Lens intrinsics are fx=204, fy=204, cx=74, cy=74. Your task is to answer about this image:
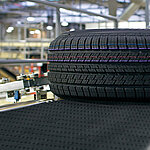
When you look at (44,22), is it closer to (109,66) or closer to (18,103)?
(18,103)

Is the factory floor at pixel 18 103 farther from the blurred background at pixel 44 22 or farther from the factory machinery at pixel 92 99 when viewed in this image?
the factory machinery at pixel 92 99

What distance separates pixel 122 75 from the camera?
816mm

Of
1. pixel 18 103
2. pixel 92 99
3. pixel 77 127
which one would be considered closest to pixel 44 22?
pixel 18 103

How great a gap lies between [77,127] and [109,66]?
304 millimetres

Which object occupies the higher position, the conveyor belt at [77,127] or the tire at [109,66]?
the tire at [109,66]

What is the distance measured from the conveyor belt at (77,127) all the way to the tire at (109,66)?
59mm

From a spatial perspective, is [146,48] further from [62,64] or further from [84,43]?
[62,64]

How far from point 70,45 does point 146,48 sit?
0.32 m

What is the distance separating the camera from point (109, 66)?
2.71 feet

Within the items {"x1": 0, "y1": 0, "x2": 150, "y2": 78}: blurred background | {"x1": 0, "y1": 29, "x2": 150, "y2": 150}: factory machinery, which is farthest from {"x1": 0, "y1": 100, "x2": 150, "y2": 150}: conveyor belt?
{"x1": 0, "y1": 0, "x2": 150, "y2": 78}: blurred background

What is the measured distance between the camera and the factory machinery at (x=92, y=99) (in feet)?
1.90

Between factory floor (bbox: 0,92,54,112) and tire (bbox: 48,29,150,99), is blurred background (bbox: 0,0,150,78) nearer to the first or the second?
factory floor (bbox: 0,92,54,112)

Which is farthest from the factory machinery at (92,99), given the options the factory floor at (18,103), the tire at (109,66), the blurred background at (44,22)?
the blurred background at (44,22)

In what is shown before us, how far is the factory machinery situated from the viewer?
579 millimetres
